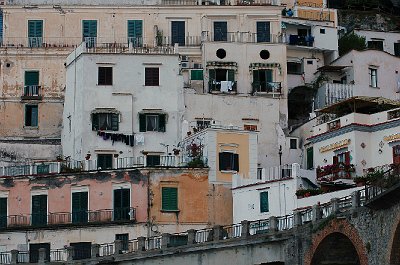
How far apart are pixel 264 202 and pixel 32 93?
23.3 meters

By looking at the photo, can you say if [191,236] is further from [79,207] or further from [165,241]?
[79,207]

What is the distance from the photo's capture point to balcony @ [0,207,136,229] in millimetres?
83375

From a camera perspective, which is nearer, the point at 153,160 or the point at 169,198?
the point at 169,198

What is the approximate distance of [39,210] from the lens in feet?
279

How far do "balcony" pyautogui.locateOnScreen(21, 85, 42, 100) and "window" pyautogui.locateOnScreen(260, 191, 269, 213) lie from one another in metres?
22.7

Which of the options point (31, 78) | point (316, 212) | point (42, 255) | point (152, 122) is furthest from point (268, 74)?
point (316, 212)

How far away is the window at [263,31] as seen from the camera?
97.8m

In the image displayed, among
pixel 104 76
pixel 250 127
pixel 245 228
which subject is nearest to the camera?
pixel 245 228

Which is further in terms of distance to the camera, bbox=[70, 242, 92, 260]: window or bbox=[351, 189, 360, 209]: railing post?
bbox=[70, 242, 92, 260]: window

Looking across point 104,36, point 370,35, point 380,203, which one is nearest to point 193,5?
point 104,36

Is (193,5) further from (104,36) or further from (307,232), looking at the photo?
(307,232)

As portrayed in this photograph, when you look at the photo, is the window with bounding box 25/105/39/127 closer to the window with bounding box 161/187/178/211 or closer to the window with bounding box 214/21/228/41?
the window with bounding box 214/21/228/41

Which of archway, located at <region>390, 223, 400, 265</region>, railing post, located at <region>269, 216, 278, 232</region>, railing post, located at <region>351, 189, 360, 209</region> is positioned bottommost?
archway, located at <region>390, 223, 400, 265</region>

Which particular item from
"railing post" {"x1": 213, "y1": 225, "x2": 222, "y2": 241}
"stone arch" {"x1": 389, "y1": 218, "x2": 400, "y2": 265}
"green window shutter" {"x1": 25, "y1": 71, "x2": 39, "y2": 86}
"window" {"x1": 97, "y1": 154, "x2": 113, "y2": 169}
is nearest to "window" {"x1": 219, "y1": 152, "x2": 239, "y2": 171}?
"window" {"x1": 97, "y1": 154, "x2": 113, "y2": 169}
